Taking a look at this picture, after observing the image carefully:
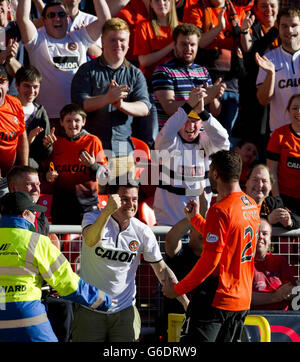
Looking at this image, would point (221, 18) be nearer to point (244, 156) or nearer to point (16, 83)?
point (244, 156)

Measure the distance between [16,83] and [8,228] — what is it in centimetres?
343

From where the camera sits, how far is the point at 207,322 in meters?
6.07

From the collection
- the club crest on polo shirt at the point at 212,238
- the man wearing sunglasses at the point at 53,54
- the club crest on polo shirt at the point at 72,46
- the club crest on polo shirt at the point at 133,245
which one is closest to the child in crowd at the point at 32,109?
the man wearing sunglasses at the point at 53,54

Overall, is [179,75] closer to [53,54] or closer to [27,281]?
→ [53,54]

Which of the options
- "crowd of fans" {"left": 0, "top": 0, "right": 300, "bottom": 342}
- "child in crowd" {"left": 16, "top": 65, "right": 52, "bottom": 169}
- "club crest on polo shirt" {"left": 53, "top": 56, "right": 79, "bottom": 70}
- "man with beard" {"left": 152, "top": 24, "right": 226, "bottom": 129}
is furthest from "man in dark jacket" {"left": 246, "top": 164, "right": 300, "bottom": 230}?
"club crest on polo shirt" {"left": 53, "top": 56, "right": 79, "bottom": 70}

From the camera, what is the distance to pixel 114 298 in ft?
21.2

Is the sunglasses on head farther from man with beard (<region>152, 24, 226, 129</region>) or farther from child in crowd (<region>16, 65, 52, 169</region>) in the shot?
man with beard (<region>152, 24, 226, 129</region>)

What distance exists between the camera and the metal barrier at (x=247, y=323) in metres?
6.46

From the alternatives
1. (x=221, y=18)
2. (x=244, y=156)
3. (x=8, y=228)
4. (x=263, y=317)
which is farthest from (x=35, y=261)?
(x=221, y=18)

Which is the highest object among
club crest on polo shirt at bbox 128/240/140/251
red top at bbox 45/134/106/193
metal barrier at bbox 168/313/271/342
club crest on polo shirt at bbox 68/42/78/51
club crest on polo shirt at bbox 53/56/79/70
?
club crest on polo shirt at bbox 68/42/78/51

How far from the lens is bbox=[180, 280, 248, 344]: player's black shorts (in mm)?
6043

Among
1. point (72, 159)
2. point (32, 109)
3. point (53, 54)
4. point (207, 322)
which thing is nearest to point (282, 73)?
point (53, 54)

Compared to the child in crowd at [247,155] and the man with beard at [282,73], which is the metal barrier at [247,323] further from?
the man with beard at [282,73]

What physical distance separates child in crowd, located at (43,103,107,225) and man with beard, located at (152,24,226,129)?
120cm
